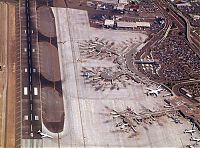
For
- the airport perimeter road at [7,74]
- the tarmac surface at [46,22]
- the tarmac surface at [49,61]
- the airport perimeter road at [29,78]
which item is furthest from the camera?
the tarmac surface at [46,22]

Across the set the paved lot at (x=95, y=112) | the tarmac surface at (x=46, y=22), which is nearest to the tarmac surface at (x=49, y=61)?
the paved lot at (x=95, y=112)

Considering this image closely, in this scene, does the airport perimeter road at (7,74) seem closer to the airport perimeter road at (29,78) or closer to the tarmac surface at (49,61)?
the airport perimeter road at (29,78)

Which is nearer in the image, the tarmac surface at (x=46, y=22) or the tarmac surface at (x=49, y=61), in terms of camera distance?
the tarmac surface at (x=49, y=61)

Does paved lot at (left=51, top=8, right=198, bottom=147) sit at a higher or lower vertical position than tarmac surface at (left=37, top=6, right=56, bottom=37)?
lower

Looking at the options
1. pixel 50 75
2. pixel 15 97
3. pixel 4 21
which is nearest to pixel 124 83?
pixel 50 75

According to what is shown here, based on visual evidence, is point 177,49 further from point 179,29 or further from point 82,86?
point 82,86

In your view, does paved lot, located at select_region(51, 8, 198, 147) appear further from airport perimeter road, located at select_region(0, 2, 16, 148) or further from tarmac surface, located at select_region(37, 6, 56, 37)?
airport perimeter road, located at select_region(0, 2, 16, 148)

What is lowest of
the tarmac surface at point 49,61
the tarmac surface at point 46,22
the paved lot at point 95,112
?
the paved lot at point 95,112

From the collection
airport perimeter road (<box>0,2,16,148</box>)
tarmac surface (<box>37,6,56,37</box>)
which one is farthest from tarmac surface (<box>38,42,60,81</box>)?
airport perimeter road (<box>0,2,16,148</box>)
